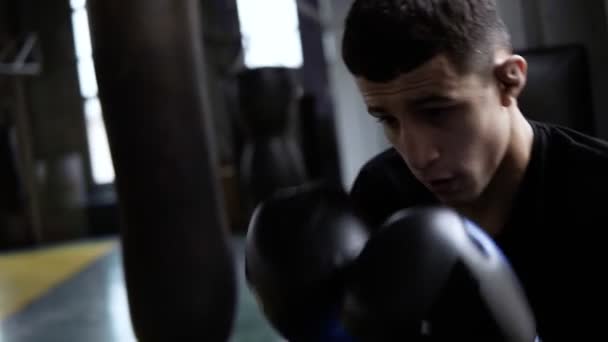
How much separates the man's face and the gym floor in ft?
4.86

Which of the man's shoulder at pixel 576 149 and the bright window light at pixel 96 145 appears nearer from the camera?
the man's shoulder at pixel 576 149

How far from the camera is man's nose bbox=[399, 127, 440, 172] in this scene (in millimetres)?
696

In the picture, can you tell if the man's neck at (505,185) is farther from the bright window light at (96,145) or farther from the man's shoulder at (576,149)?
the bright window light at (96,145)

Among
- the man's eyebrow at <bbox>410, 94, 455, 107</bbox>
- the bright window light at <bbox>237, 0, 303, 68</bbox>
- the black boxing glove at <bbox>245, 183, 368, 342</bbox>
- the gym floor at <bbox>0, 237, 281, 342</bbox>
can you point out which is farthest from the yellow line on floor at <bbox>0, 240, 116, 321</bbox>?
the man's eyebrow at <bbox>410, 94, 455, 107</bbox>

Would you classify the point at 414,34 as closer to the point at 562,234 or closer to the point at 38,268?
the point at 562,234

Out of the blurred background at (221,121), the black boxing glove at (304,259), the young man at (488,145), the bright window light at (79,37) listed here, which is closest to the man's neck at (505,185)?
the young man at (488,145)

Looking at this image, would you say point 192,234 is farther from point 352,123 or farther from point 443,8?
point 443,8

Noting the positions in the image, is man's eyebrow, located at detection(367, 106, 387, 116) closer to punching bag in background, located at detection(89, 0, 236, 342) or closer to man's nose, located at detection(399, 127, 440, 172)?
man's nose, located at detection(399, 127, 440, 172)

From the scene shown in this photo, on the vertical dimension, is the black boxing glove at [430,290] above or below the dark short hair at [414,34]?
below

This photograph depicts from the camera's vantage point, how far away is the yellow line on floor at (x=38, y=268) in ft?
11.2

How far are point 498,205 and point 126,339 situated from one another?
1795 millimetres

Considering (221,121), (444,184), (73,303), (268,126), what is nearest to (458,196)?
(444,184)

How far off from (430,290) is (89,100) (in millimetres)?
6655

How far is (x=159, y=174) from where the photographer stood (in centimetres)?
135
